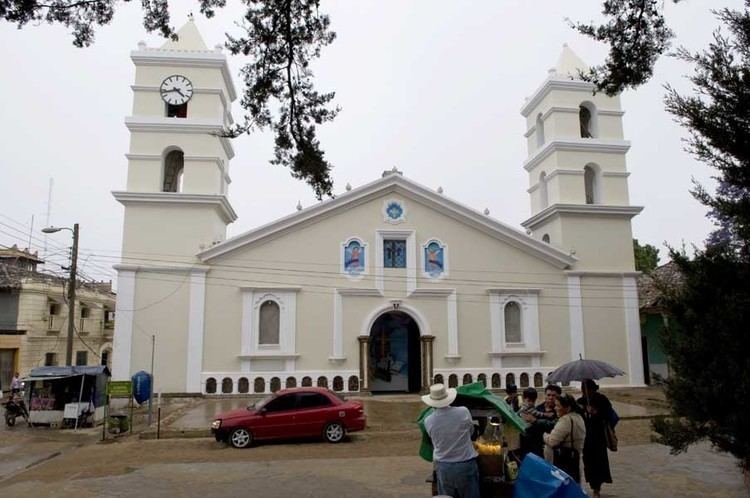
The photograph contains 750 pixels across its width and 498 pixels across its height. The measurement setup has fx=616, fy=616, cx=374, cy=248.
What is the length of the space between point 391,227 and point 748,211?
20.1 meters

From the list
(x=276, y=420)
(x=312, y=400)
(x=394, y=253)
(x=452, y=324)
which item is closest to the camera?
(x=276, y=420)

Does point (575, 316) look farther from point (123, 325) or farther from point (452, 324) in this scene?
point (123, 325)

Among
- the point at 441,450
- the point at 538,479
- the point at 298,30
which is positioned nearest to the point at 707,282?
the point at 538,479

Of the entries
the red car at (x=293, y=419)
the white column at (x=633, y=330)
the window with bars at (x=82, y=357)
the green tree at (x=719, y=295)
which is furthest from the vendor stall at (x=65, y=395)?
the window with bars at (x=82, y=357)

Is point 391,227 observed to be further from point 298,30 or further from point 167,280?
point 298,30

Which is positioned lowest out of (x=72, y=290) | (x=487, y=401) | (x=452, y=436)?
(x=452, y=436)

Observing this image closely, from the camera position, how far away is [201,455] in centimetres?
1255

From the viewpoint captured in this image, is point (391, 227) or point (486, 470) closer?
point (486, 470)

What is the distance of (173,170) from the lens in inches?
1025

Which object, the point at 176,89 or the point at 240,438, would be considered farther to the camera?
the point at 176,89

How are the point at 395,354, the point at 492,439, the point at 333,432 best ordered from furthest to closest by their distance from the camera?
the point at 395,354 → the point at 333,432 → the point at 492,439

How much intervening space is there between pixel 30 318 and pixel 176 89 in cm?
1645

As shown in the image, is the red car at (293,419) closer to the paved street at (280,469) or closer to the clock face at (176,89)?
the paved street at (280,469)

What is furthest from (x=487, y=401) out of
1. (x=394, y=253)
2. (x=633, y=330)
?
(x=633, y=330)
